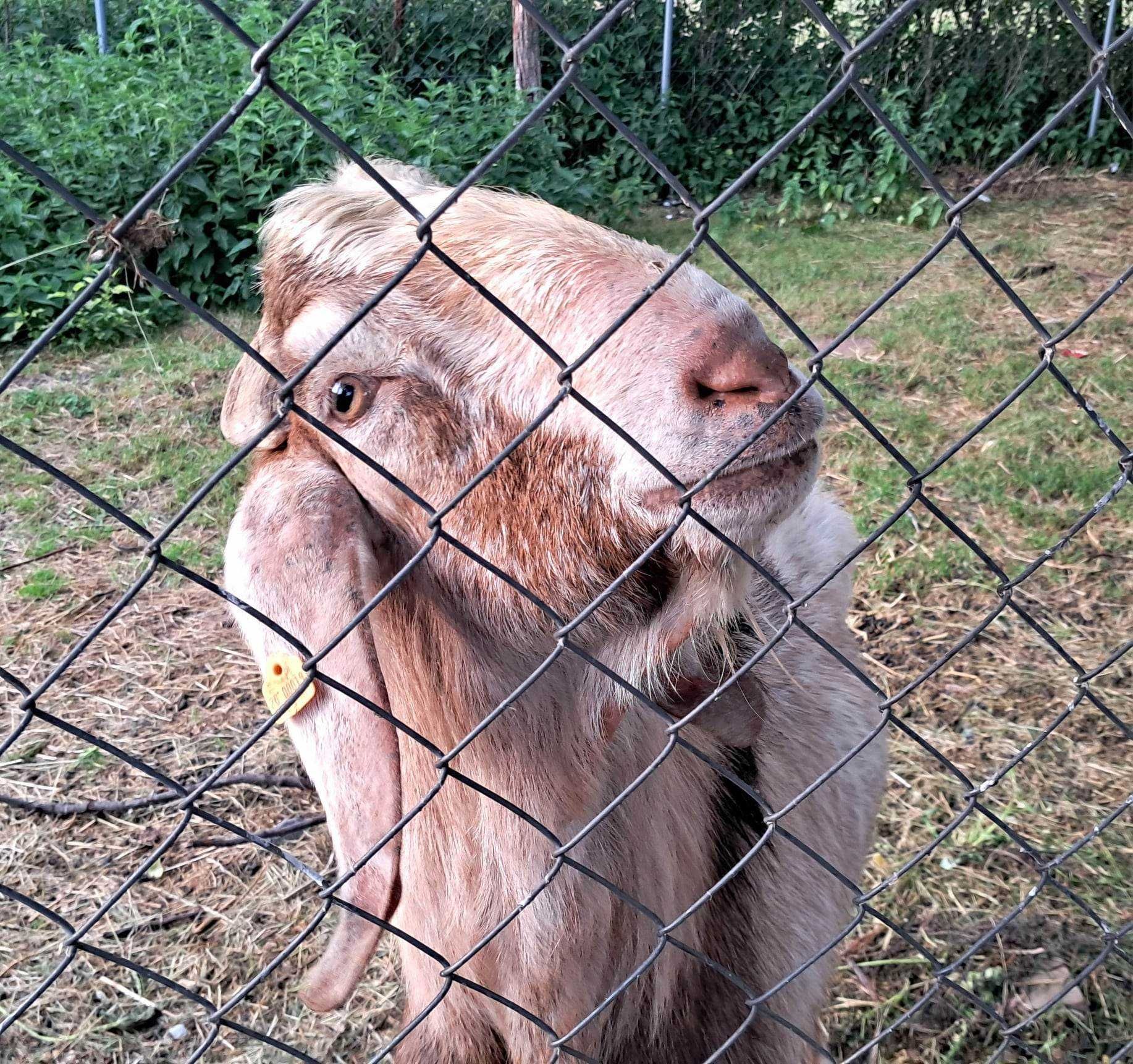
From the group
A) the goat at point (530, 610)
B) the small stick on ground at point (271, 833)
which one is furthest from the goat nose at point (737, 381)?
the small stick on ground at point (271, 833)

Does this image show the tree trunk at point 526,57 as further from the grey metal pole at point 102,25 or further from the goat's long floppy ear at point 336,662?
the goat's long floppy ear at point 336,662

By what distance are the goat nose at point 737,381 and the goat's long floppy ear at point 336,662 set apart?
0.63m

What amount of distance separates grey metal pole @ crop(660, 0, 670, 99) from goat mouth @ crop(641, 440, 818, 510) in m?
8.52

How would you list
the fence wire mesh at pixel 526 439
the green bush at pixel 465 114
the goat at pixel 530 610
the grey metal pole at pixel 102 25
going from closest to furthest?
the fence wire mesh at pixel 526 439, the goat at pixel 530 610, the green bush at pixel 465 114, the grey metal pole at pixel 102 25

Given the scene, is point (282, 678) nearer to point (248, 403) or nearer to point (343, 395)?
point (343, 395)

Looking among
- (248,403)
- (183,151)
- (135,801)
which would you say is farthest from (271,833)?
(183,151)

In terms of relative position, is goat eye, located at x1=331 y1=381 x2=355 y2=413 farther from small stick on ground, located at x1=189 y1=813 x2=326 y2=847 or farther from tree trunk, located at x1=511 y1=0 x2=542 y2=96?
tree trunk, located at x1=511 y1=0 x2=542 y2=96

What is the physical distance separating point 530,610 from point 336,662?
424 mm

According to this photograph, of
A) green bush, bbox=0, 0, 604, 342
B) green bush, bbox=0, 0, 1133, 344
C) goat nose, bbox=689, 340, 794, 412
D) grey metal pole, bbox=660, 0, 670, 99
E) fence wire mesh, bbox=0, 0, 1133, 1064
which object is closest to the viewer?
fence wire mesh, bbox=0, 0, 1133, 1064

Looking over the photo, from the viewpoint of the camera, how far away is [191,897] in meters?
3.29

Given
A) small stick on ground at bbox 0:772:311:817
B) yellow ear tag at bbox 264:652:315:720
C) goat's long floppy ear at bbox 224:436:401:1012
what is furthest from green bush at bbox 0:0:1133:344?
yellow ear tag at bbox 264:652:315:720

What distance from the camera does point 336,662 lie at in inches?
66.2

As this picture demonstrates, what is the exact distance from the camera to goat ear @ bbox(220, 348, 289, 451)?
2.43 meters

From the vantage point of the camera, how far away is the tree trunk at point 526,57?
8156mm
